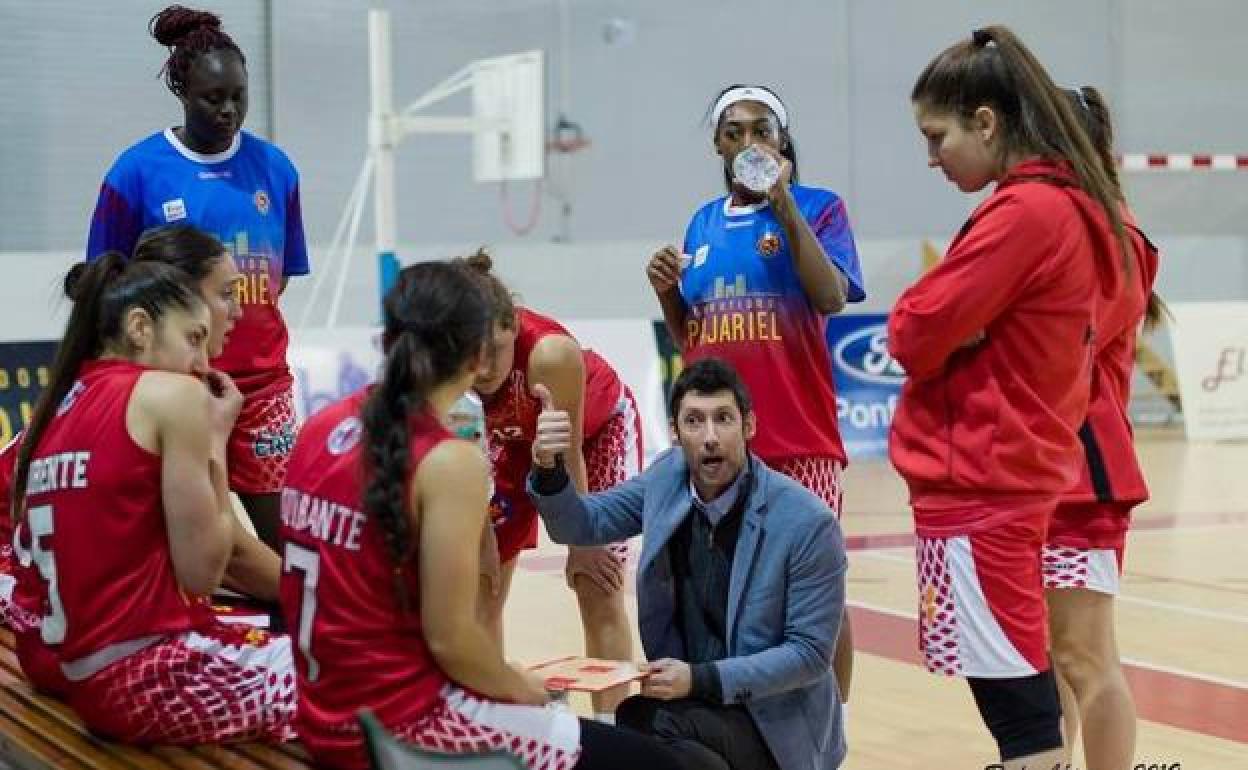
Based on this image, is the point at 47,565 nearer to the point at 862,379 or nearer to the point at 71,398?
the point at 71,398

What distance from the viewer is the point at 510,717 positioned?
9.72ft

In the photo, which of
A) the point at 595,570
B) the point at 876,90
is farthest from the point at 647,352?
the point at 595,570

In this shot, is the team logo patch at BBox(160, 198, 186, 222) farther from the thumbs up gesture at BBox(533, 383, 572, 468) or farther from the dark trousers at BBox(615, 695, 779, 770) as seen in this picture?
the dark trousers at BBox(615, 695, 779, 770)

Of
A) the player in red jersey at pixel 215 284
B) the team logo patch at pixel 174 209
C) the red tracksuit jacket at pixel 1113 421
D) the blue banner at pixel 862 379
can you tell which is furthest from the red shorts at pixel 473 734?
the blue banner at pixel 862 379

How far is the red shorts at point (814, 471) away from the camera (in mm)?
4637

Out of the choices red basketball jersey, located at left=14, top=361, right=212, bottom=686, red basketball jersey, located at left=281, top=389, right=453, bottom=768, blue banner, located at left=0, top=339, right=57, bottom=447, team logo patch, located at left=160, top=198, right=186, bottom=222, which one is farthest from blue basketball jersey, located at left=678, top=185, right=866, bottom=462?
blue banner, located at left=0, top=339, right=57, bottom=447

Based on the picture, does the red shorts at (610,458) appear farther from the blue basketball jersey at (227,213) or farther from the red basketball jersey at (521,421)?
the blue basketball jersey at (227,213)

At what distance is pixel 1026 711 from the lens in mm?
3416

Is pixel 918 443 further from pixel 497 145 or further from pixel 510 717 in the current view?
pixel 497 145

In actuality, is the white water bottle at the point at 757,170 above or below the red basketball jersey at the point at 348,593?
above

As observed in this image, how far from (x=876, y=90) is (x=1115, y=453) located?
1314 cm

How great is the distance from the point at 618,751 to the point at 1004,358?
3.26 feet

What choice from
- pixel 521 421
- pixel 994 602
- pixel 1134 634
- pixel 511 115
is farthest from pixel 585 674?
pixel 511 115

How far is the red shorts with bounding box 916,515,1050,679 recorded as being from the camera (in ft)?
11.0
